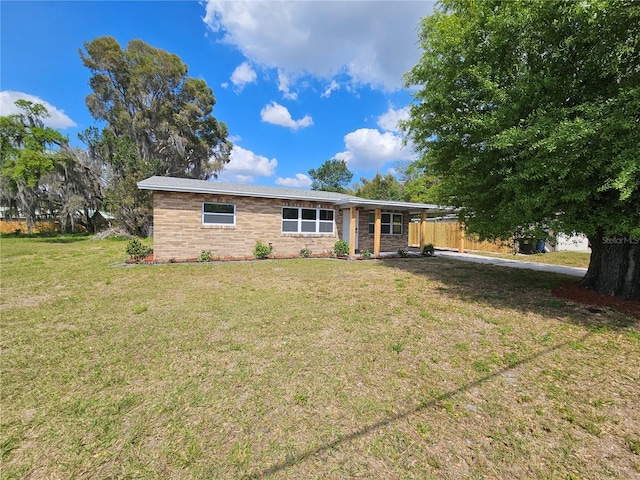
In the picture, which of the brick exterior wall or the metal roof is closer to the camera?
the metal roof

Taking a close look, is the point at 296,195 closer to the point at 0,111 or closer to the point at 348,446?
the point at 348,446

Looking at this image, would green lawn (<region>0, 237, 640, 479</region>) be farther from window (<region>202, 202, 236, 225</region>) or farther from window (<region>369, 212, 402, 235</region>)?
window (<region>369, 212, 402, 235</region>)

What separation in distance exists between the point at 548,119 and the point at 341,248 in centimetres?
915

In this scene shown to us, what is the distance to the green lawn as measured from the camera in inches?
78.2

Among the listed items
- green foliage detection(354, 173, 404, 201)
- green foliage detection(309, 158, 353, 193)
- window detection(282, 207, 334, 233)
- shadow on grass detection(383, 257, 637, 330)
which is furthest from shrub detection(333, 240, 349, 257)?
green foliage detection(309, 158, 353, 193)

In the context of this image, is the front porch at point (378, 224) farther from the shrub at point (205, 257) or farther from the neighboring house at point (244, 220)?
the shrub at point (205, 257)

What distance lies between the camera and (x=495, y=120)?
5355 mm

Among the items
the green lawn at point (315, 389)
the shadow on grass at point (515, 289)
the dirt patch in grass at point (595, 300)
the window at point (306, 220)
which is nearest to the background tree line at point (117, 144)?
the window at point (306, 220)

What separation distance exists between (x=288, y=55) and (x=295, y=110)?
1331cm

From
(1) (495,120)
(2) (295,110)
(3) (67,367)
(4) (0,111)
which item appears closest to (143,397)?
(3) (67,367)

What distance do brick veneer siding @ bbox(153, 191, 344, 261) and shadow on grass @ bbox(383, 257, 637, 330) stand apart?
4708 mm

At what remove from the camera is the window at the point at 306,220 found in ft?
42.4

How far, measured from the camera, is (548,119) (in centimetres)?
476

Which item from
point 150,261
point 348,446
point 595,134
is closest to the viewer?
point 348,446
